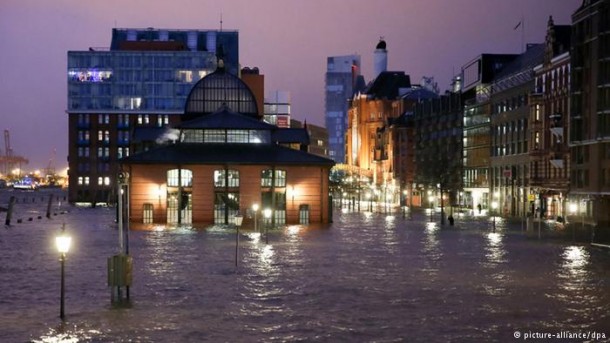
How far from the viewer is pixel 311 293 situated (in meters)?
36.9

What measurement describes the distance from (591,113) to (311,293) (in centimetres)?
7358

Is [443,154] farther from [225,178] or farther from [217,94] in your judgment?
[225,178]

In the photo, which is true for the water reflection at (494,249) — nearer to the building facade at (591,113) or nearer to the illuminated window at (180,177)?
the building facade at (591,113)

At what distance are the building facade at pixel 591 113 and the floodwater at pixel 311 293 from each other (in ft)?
121

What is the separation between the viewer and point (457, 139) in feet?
583

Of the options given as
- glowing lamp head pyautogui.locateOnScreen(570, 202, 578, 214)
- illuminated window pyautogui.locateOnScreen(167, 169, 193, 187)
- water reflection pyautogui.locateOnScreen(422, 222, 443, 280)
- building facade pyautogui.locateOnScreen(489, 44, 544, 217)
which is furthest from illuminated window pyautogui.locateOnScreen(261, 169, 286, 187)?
building facade pyautogui.locateOnScreen(489, 44, 544, 217)

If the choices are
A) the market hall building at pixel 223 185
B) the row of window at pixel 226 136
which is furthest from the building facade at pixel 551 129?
the row of window at pixel 226 136

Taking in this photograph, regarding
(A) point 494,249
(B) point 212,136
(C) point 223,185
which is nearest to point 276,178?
(C) point 223,185

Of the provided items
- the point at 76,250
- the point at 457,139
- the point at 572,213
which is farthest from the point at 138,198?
the point at 457,139

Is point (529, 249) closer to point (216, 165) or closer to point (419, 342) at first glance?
point (419, 342)

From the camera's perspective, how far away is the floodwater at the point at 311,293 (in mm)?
28062

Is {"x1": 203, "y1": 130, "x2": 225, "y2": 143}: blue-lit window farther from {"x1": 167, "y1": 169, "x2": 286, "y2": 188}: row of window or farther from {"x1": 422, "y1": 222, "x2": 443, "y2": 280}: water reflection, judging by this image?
{"x1": 422, "y1": 222, "x2": 443, "y2": 280}: water reflection

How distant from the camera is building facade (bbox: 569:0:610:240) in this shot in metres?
99.2

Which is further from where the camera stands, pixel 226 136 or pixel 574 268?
pixel 226 136
